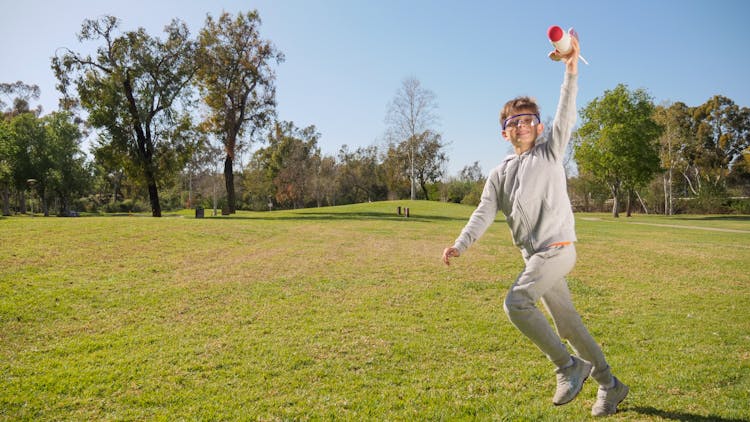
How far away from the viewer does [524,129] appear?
144 inches

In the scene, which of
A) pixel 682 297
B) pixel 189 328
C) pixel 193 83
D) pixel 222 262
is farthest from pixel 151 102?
pixel 682 297

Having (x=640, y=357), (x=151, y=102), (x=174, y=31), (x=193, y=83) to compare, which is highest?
(x=174, y=31)

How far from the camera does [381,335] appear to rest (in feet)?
19.2

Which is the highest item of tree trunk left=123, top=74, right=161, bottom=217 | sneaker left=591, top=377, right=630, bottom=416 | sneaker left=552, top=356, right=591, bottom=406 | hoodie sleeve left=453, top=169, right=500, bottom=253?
tree trunk left=123, top=74, right=161, bottom=217

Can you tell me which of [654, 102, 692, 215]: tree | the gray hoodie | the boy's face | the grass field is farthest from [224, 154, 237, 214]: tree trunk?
[654, 102, 692, 215]: tree

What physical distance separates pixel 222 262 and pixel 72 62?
968 inches

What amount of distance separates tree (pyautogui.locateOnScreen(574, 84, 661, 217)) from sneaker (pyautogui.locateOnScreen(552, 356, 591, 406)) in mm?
42567

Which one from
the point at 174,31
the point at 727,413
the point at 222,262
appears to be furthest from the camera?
the point at 174,31

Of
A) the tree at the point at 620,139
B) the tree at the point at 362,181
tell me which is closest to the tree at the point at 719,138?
the tree at the point at 620,139

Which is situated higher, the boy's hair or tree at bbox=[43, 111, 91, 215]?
tree at bbox=[43, 111, 91, 215]

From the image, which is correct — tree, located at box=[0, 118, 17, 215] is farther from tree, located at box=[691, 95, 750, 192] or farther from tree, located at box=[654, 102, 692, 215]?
tree, located at box=[691, 95, 750, 192]

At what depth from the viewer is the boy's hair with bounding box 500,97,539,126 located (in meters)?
3.64

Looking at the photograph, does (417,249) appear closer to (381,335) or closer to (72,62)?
(381,335)

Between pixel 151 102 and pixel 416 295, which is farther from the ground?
pixel 151 102
